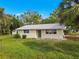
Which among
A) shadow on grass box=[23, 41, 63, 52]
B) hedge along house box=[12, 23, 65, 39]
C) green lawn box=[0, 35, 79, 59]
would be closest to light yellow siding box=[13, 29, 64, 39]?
hedge along house box=[12, 23, 65, 39]

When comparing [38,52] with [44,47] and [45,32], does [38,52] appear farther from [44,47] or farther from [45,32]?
[45,32]

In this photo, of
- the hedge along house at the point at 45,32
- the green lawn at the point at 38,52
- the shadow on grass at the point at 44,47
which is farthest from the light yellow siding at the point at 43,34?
the green lawn at the point at 38,52

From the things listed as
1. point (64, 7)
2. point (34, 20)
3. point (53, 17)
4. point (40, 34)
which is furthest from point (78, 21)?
point (34, 20)

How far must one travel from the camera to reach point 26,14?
2665 inches

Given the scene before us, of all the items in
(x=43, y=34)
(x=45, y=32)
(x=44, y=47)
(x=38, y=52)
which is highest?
(x=45, y=32)

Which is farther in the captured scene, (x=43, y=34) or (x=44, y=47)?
(x=43, y=34)

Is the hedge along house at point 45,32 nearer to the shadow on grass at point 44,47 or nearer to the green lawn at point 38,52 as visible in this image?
the shadow on grass at point 44,47

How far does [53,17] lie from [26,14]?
54.9 feet

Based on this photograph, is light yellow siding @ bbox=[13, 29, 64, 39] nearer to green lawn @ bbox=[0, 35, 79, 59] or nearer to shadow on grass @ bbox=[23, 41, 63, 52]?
shadow on grass @ bbox=[23, 41, 63, 52]

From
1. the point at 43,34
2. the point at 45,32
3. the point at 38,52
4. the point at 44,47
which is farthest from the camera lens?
the point at 43,34

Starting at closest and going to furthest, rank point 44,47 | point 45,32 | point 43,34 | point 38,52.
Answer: point 38,52, point 44,47, point 45,32, point 43,34

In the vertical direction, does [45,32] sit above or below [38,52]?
above

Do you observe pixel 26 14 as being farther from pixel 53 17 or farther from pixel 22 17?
pixel 53 17

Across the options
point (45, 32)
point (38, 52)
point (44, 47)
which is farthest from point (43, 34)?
point (38, 52)
